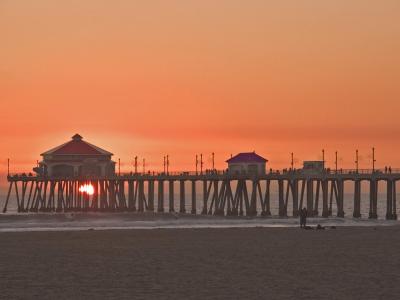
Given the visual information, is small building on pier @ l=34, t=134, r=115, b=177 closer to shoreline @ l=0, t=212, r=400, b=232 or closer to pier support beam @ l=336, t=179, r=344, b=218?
shoreline @ l=0, t=212, r=400, b=232

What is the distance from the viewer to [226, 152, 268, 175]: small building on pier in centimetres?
9356

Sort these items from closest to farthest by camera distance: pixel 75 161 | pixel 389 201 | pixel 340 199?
pixel 389 201, pixel 340 199, pixel 75 161

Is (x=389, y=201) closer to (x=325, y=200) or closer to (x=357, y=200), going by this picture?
(x=357, y=200)

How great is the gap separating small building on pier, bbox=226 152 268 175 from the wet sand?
1736 inches

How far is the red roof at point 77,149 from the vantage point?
107 meters

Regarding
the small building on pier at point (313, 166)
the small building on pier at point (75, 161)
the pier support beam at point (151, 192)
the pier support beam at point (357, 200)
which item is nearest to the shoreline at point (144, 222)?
the pier support beam at point (357, 200)

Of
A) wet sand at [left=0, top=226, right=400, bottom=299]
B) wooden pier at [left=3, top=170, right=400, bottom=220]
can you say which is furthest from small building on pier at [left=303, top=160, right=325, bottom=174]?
wet sand at [left=0, top=226, right=400, bottom=299]

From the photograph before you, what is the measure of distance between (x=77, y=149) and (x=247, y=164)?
2230cm

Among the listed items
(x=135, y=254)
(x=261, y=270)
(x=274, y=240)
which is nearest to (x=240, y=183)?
(x=274, y=240)

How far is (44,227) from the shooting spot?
63.8 metres

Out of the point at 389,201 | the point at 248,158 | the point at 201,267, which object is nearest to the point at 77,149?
the point at 248,158

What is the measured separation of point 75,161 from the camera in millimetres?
106812

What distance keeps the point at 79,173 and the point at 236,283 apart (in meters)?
80.1

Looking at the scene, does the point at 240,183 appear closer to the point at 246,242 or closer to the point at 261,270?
the point at 246,242
